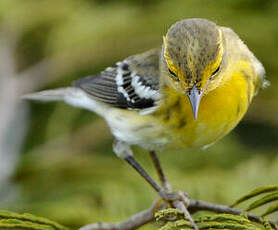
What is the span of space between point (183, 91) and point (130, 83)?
2.64 ft

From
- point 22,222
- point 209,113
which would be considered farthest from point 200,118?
point 22,222

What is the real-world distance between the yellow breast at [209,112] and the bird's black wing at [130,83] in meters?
0.14

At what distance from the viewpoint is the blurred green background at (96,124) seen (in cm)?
313

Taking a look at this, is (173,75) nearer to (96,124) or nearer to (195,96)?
(195,96)

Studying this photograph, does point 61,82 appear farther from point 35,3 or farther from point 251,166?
point 251,166

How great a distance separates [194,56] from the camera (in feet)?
7.50

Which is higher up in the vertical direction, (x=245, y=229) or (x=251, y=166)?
(x=245, y=229)

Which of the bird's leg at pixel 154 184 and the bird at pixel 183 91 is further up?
the bird at pixel 183 91

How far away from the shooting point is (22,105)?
12.5ft

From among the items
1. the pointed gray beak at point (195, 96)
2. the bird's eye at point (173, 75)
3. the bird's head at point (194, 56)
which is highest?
the bird's head at point (194, 56)

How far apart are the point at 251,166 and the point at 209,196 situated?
350 mm

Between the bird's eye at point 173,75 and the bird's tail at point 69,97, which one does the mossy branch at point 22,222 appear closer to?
the bird's eye at point 173,75

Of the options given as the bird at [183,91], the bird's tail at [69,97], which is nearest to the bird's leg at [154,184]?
the bird at [183,91]

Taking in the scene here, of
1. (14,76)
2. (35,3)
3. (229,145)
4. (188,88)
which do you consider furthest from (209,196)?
(35,3)
